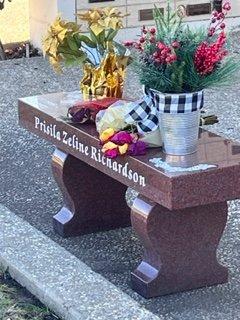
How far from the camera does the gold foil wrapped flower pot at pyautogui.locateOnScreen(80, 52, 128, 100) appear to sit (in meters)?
5.23

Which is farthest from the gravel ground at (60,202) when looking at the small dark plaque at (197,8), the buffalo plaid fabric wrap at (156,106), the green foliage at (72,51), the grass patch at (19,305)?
the small dark plaque at (197,8)

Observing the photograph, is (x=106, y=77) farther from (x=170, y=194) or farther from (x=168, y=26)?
(x=170, y=194)

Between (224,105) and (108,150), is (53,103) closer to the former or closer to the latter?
(108,150)

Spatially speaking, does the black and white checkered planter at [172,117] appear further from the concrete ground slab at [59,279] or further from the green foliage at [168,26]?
the concrete ground slab at [59,279]

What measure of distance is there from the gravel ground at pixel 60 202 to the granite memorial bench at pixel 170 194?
113mm

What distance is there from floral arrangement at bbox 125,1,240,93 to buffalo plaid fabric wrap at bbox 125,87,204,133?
0.12 ft

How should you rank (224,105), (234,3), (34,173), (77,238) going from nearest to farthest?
(77,238), (34,173), (224,105), (234,3)

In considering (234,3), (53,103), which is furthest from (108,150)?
(234,3)

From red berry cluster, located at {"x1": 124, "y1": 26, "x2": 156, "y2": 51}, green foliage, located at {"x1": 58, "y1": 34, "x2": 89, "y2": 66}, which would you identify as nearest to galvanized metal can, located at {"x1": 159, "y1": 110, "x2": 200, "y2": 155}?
red berry cluster, located at {"x1": 124, "y1": 26, "x2": 156, "y2": 51}

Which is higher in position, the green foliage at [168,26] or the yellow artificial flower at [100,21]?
the green foliage at [168,26]

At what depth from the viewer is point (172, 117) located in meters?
4.60

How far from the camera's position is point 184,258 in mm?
4816

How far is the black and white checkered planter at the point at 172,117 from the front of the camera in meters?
4.57

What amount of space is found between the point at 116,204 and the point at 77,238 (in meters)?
0.28
